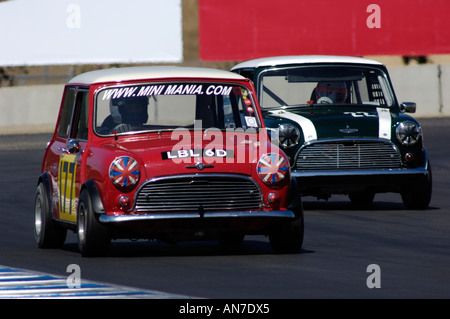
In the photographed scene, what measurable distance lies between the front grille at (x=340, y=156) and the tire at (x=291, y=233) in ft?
13.3

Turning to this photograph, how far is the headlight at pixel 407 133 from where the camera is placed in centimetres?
1431

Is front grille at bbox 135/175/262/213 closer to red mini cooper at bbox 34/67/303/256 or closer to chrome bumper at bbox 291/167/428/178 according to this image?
red mini cooper at bbox 34/67/303/256

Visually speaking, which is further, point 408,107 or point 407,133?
point 408,107

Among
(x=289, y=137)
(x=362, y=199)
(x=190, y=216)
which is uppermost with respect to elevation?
(x=289, y=137)

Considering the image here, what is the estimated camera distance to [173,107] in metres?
10.8

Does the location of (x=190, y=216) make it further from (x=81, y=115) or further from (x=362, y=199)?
(x=362, y=199)

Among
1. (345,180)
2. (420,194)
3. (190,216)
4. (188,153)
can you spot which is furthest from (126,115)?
(420,194)

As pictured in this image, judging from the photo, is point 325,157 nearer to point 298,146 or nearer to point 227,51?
point 298,146

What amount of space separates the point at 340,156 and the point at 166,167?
482 cm

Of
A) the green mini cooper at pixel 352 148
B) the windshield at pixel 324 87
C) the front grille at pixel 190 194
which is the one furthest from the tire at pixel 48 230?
the windshield at pixel 324 87

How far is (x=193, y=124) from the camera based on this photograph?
10.9 meters

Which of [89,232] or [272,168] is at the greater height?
[272,168]

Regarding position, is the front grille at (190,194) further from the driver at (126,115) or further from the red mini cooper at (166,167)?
the driver at (126,115)
